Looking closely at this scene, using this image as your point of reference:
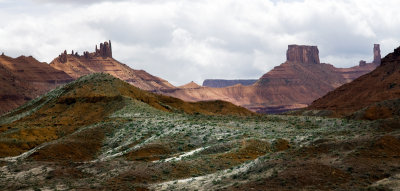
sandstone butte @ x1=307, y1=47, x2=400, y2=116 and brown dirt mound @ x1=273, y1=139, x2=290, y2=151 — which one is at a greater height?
sandstone butte @ x1=307, y1=47, x2=400, y2=116

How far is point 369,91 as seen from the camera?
15888cm

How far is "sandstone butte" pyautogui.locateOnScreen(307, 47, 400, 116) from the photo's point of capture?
14600 centimetres

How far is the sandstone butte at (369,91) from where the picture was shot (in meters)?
146

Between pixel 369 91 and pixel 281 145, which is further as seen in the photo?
pixel 369 91

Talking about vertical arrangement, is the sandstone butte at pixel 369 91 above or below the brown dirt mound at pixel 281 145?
above

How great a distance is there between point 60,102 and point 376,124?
61.9 meters

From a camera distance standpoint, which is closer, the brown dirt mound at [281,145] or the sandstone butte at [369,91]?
the brown dirt mound at [281,145]

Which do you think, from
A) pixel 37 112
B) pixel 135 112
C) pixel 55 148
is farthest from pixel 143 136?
pixel 37 112

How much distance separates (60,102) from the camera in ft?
337

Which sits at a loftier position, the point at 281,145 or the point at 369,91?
the point at 369,91

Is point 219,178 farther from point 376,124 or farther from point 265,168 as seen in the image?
point 376,124

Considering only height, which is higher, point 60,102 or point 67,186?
point 60,102

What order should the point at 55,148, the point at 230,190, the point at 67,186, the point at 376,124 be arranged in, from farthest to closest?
the point at 55,148, the point at 376,124, the point at 67,186, the point at 230,190

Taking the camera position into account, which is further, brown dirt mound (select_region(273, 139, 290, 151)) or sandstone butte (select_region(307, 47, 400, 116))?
sandstone butte (select_region(307, 47, 400, 116))
